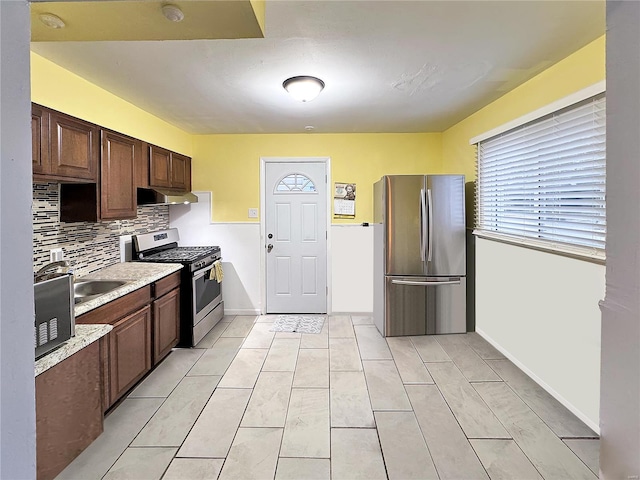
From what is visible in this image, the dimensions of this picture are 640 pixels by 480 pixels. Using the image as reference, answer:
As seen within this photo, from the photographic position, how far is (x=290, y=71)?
104 inches

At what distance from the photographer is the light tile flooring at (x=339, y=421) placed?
1963mm

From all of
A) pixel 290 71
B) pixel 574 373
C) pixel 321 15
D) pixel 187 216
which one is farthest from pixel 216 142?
pixel 574 373

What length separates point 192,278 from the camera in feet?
11.9

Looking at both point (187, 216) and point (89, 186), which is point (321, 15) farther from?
point (187, 216)

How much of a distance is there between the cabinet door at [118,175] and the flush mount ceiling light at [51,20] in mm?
1632

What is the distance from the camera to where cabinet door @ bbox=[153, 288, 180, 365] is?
10.1 feet

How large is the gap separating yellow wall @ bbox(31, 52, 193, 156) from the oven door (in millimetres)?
1492

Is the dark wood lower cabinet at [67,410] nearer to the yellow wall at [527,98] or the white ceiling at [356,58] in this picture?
the white ceiling at [356,58]

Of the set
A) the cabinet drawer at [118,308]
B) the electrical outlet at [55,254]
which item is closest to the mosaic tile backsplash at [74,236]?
the electrical outlet at [55,254]

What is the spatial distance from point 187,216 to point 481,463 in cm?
411

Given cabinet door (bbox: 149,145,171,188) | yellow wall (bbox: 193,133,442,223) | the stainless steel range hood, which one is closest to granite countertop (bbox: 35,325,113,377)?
the stainless steel range hood

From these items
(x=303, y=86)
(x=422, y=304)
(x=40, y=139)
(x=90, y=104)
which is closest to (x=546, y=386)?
(x=422, y=304)

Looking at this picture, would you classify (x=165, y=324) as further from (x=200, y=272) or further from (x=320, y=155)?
(x=320, y=155)

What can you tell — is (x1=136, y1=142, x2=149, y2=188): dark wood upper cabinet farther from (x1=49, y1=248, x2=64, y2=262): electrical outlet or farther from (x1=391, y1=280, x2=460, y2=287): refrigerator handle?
(x1=391, y1=280, x2=460, y2=287): refrigerator handle
